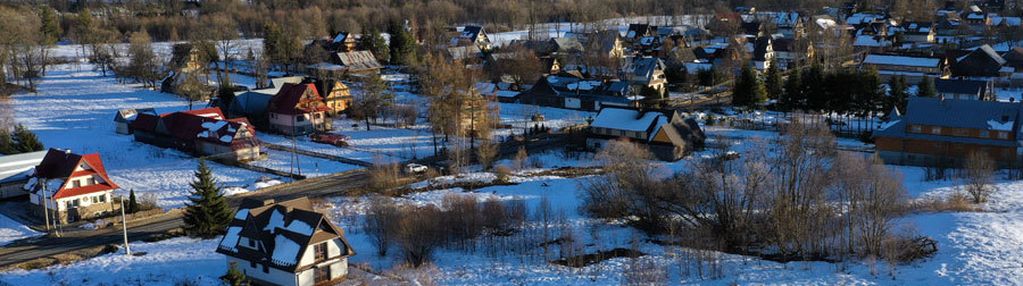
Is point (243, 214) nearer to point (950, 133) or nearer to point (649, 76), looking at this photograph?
point (950, 133)

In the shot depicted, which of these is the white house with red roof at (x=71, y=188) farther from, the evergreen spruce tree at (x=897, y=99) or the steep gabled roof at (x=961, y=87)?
the steep gabled roof at (x=961, y=87)

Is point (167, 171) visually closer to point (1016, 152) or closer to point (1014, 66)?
point (1016, 152)

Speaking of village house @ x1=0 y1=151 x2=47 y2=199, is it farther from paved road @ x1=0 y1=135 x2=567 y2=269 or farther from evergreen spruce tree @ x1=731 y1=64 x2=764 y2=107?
evergreen spruce tree @ x1=731 y1=64 x2=764 y2=107

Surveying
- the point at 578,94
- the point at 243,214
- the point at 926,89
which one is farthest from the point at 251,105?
the point at 926,89

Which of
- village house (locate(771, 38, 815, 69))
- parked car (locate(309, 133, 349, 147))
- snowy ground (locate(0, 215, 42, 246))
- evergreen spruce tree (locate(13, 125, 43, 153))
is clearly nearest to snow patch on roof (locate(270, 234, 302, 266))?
snowy ground (locate(0, 215, 42, 246))

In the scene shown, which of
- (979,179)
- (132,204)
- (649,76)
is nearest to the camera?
(979,179)

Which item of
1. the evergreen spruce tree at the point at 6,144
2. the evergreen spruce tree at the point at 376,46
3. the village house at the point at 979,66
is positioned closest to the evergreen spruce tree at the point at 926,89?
the village house at the point at 979,66
